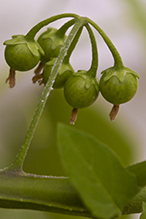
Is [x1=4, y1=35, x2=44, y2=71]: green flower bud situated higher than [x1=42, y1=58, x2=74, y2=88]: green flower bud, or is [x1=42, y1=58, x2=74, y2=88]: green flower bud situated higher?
[x1=4, y1=35, x2=44, y2=71]: green flower bud

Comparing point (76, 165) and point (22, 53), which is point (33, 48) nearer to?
point (22, 53)

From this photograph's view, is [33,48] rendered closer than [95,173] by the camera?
No

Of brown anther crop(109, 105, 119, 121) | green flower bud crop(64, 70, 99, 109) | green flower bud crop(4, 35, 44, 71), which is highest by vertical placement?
green flower bud crop(4, 35, 44, 71)

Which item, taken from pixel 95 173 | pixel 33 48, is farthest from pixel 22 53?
pixel 95 173

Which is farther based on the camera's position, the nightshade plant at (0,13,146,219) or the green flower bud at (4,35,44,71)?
the green flower bud at (4,35,44,71)

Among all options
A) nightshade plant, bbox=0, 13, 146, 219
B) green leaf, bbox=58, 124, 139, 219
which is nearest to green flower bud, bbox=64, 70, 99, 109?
nightshade plant, bbox=0, 13, 146, 219

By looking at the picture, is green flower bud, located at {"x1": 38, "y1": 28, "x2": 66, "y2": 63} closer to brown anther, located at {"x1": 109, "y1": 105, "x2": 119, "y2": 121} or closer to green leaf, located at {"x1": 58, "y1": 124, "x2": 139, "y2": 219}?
brown anther, located at {"x1": 109, "y1": 105, "x2": 119, "y2": 121}

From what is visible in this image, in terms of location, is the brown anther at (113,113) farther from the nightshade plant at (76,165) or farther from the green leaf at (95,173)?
the green leaf at (95,173)

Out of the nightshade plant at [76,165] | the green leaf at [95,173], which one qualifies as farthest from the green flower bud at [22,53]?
the green leaf at [95,173]
